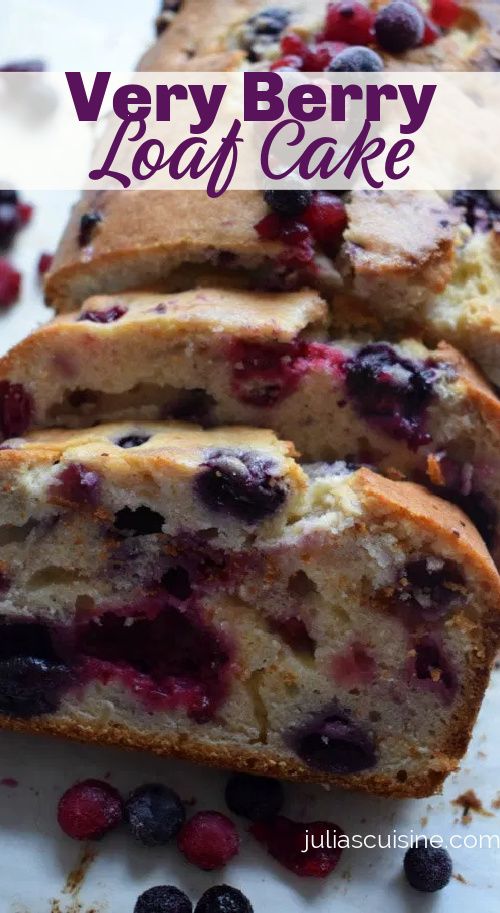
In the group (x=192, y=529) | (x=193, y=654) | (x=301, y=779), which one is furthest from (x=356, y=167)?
(x=301, y=779)

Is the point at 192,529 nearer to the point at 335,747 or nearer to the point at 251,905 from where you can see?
the point at 335,747

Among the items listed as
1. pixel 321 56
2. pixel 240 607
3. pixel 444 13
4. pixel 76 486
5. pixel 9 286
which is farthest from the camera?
pixel 9 286

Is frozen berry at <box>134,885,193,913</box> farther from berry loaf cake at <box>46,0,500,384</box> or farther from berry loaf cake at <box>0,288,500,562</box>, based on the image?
Answer: berry loaf cake at <box>46,0,500,384</box>

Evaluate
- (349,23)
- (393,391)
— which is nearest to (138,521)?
(393,391)

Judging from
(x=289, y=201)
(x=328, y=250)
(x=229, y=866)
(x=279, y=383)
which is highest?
(x=289, y=201)

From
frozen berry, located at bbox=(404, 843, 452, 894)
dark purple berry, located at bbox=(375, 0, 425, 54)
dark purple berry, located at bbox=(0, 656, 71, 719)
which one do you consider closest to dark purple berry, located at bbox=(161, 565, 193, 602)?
dark purple berry, located at bbox=(0, 656, 71, 719)

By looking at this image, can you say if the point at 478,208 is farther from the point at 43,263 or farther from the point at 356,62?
the point at 43,263

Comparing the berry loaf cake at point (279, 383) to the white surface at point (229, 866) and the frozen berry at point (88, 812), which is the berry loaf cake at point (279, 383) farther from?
the frozen berry at point (88, 812)
